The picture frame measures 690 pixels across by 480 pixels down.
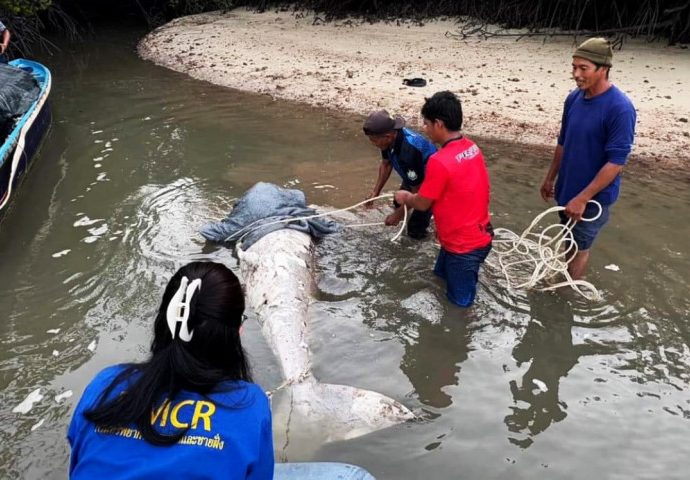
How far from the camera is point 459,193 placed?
344 cm

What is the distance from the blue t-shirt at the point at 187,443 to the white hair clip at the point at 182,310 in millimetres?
158

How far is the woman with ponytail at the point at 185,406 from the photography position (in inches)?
57.4

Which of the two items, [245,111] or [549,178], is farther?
[245,111]

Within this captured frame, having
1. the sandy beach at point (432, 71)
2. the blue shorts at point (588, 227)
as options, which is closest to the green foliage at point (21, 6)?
the sandy beach at point (432, 71)

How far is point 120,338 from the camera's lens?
3895 millimetres

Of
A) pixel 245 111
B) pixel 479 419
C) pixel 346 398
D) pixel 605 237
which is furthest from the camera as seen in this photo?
pixel 245 111

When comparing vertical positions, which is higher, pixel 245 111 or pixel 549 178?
pixel 549 178

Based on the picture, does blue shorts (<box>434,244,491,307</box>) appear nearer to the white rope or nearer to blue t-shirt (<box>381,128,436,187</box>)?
the white rope

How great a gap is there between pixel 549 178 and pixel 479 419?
1767 millimetres

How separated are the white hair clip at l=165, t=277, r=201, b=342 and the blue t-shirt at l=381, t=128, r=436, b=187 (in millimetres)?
2932

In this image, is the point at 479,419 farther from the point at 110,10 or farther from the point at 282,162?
the point at 110,10

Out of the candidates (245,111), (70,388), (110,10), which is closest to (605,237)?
(70,388)

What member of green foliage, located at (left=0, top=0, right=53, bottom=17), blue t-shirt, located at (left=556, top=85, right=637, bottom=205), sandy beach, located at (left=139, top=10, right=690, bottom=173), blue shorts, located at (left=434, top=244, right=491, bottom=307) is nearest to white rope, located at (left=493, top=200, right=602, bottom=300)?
blue t-shirt, located at (left=556, top=85, right=637, bottom=205)

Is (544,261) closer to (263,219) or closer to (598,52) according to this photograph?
(598,52)
